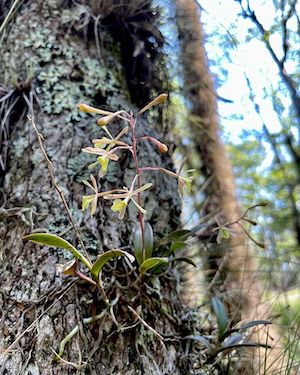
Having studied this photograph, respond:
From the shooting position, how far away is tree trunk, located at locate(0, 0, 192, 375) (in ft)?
2.09

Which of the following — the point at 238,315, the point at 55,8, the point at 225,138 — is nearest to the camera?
the point at 238,315

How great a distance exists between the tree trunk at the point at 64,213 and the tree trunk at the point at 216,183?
0.14 metres

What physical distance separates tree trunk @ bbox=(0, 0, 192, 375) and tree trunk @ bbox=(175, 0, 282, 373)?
14 cm

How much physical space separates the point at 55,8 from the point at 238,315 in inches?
34.8

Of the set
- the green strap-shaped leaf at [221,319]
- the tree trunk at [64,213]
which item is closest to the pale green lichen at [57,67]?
the tree trunk at [64,213]

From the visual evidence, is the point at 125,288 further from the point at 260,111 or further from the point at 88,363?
the point at 260,111

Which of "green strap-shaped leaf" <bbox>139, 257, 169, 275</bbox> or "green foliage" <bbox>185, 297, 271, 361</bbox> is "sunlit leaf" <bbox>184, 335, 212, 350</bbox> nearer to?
"green foliage" <bbox>185, 297, 271, 361</bbox>

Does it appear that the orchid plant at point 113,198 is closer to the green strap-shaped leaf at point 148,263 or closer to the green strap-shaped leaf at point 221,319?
the green strap-shaped leaf at point 148,263

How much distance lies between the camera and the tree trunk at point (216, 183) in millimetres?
922

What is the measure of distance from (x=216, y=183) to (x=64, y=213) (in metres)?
0.76

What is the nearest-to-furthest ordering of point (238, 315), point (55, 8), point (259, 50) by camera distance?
1. point (238, 315)
2. point (259, 50)
3. point (55, 8)

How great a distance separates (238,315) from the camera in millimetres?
810

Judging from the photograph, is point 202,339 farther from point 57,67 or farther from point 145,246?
point 57,67

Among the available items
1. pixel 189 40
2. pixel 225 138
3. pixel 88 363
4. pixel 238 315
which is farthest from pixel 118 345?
pixel 225 138
